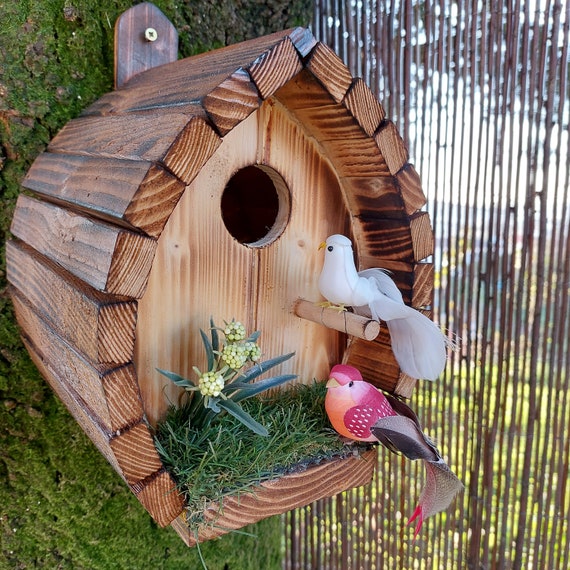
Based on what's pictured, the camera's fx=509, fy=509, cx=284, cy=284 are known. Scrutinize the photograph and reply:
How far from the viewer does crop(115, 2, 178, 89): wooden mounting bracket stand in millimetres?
1033

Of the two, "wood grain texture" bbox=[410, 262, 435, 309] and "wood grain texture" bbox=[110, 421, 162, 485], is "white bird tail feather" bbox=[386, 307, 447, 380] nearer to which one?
"wood grain texture" bbox=[410, 262, 435, 309]

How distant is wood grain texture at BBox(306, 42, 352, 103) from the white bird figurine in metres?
0.23

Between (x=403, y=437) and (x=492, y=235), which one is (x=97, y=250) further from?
(x=492, y=235)

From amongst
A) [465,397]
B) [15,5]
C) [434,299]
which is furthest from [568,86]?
[15,5]

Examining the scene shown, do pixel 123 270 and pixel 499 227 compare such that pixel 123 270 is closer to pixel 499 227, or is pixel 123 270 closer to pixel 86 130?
pixel 86 130

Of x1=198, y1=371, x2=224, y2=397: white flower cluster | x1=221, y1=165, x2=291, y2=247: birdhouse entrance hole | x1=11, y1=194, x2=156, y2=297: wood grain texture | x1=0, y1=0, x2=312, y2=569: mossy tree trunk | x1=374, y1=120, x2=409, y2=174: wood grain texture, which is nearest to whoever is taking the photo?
x1=11, y1=194, x2=156, y2=297: wood grain texture

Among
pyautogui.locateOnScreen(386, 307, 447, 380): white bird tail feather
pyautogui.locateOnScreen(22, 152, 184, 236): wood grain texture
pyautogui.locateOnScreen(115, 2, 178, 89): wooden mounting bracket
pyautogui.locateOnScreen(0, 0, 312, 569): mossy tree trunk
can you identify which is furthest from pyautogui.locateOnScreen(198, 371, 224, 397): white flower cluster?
pyautogui.locateOnScreen(115, 2, 178, 89): wooden mounting bracket

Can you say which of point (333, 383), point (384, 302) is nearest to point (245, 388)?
point (333, 383)

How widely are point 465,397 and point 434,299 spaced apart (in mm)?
265

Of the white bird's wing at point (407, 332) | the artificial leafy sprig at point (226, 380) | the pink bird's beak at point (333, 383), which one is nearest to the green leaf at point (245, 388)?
the artificial leafy sprig at point (226, 380)

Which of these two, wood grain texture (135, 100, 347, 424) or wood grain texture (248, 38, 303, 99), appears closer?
wood grain texture (248, 38, 303, 99)

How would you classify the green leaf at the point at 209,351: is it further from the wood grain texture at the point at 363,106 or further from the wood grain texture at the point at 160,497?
the wood grain texture at the point at 363,106

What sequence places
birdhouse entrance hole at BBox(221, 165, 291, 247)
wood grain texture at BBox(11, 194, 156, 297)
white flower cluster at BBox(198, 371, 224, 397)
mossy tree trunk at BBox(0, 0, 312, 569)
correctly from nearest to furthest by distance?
wood grain texture at BBox(11, 194, 156, 297) < white flower cluster at BBox(198, 371, 224, 397) < mossy tree trunk at BBox(0, 0, 312, 569) < birdhouse entrance hole at BBox(221, 165, 291, 247)

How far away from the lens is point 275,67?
25.9 inches
